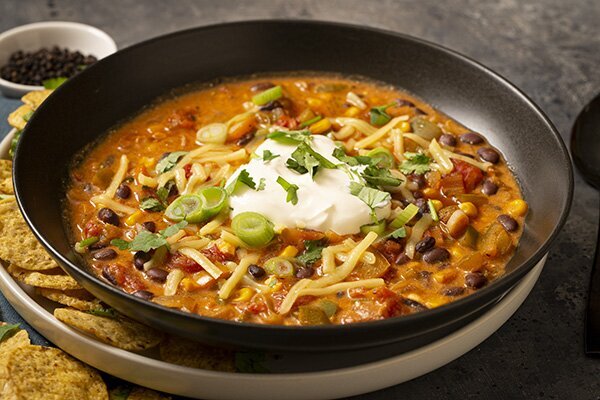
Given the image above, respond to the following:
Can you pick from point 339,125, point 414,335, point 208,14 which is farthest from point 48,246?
point 208,14

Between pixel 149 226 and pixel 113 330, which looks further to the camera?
pixel 149 226

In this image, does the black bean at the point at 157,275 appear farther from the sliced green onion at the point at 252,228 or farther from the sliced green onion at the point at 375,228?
the sliced green onion at the point at 375,228

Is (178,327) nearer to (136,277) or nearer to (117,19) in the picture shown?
(136,277)

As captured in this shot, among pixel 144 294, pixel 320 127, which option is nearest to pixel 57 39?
pixel 320 127

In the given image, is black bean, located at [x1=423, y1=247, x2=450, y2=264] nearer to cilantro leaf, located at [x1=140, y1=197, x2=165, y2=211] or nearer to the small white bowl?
cilantro leaf, located at [x1=140, y1=197, x2=165, y2=211]

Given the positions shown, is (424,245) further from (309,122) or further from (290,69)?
(290,69)
